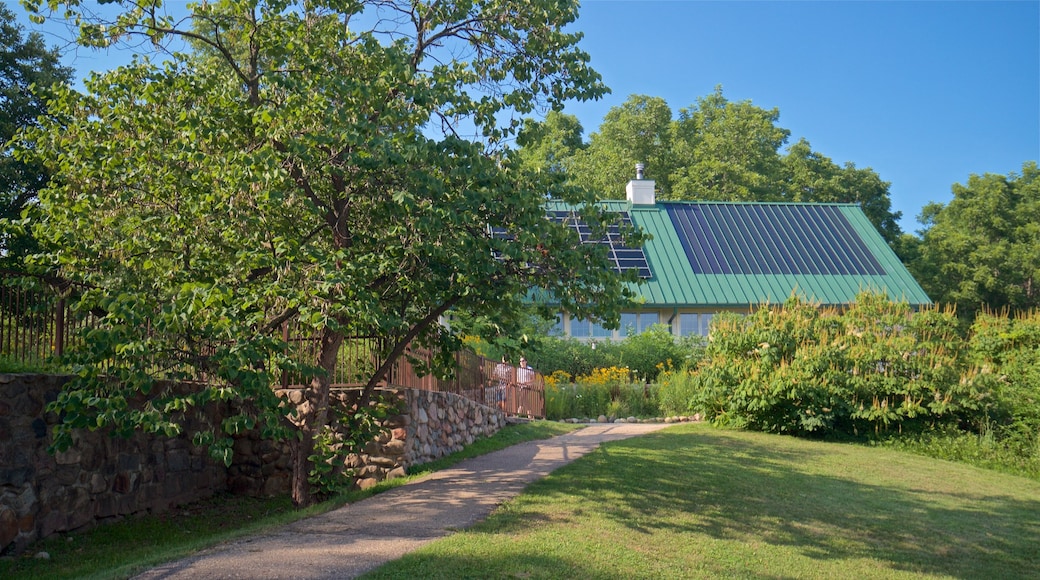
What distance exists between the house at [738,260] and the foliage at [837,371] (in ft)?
22.9

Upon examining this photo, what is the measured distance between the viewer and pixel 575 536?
7.98m

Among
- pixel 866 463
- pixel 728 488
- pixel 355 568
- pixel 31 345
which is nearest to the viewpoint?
pixel 355 568

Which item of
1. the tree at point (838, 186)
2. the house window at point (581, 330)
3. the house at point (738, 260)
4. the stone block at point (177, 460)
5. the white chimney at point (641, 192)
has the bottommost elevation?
the stone block at point (177, 460)

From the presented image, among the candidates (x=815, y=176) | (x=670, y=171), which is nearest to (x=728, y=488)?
(x=670, y=171)

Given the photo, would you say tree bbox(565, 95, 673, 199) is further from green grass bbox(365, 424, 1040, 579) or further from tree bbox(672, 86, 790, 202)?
green grass bbox(365, 424, 1040, 579)

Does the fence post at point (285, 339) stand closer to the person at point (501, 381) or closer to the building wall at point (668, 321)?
the person at point (501, 381)

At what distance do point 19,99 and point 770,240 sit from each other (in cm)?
2234

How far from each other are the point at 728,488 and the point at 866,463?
3.88 meters

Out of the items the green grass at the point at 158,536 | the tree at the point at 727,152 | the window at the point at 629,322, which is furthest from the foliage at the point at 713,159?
the green grass at the point at 158,536

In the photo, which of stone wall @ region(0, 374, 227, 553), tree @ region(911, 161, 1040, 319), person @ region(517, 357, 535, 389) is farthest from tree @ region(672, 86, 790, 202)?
stone wall @ region(0, 374, 227, 553)

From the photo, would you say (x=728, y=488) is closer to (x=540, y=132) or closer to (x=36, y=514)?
(x=540, y=132)

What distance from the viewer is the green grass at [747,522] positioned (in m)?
7.32

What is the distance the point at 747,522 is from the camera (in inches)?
365

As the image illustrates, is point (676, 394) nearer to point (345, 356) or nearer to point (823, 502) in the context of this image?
point (823, 502)
